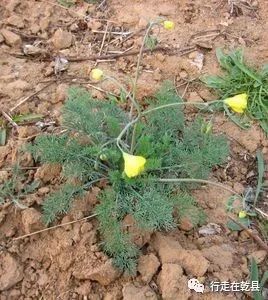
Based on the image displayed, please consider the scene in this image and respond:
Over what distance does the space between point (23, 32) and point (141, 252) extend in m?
1.38

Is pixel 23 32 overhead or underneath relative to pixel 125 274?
overhead

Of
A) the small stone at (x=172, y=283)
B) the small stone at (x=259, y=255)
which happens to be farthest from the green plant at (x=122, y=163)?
the small stone at (x=259, y=255)

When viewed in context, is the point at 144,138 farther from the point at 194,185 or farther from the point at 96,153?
the point at 194,185

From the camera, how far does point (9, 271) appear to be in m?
1.95

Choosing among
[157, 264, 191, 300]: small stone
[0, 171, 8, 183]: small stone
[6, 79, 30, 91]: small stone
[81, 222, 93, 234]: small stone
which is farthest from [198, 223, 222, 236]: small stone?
[6, 79, 30, 91]: small stone

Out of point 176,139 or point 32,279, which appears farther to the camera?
point 176,139

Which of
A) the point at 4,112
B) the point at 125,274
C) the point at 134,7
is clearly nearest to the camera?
the point at 125,274

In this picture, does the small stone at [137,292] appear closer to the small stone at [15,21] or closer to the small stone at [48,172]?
the small stone at [48,172]

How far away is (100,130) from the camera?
2.12 meters

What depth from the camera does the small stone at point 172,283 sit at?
6.22ft

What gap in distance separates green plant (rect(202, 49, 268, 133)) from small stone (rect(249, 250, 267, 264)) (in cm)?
67

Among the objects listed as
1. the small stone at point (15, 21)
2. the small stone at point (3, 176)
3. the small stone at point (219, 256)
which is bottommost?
the small stone at point (219, 256)

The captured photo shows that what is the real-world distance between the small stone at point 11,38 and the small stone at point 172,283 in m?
1.41

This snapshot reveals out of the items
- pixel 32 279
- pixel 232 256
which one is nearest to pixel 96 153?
pixel 32 279
